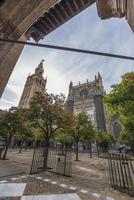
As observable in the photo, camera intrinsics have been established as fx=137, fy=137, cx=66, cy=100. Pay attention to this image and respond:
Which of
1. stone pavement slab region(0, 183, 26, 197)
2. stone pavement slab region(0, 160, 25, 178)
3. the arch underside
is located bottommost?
stone pavement slab region(0, 183, 26, 197)

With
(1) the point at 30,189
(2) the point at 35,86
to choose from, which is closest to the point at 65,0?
(1) the point at 30,189

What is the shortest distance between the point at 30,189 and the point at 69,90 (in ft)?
253

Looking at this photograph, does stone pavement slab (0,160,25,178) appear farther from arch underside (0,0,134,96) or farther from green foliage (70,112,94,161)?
green foliage (70,112,94,161)

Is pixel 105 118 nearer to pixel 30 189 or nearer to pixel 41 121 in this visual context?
pixel 41 121

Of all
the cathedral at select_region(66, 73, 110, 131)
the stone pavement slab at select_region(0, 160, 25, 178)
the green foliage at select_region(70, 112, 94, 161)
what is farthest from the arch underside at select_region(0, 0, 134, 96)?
the cathedral at select_region(66, 73, 110, 131)

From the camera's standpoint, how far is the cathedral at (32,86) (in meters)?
66.1

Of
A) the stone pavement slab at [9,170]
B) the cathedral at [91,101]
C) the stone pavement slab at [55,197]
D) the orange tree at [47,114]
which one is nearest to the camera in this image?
the stone pavement slab at [55,197]

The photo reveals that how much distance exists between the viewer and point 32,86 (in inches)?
2648

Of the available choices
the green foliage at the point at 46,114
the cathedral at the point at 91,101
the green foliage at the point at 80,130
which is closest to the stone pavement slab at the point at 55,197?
the green foliage at the point at 46,114

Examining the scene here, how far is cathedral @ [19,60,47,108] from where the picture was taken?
6605 centimetres

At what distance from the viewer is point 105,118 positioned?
61031 mm

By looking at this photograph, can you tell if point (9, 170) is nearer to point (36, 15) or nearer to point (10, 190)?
point (10, 190)

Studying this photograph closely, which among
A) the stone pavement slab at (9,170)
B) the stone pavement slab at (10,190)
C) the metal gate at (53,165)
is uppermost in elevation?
the metal gate at (53,165)

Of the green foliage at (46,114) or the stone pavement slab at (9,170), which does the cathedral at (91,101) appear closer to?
the green foliage at (46,114)
